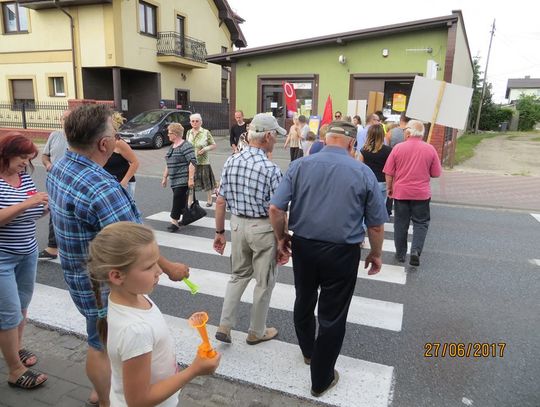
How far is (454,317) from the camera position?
164 inches

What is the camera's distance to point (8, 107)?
21266mm

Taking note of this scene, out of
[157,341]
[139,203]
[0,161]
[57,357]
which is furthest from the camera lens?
[139,203]

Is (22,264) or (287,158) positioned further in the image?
(287,158)

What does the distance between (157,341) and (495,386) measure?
262 cm

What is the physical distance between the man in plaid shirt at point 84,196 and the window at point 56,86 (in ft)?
73.8

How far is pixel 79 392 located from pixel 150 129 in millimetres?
15268

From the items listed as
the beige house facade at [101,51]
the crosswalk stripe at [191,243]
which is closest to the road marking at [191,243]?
the crosswalk stripe at [191,243]

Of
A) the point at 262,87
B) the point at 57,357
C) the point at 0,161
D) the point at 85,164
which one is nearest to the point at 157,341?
the point at 85,164

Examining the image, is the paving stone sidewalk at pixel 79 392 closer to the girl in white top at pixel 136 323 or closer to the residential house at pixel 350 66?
the girl in white top at pixel 136 323

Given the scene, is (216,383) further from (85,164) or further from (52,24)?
(52,24)

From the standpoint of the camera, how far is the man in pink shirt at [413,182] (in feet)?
17.8

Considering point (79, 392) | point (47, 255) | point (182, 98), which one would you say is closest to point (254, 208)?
point (79, 392)

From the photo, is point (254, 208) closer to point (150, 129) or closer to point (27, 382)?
point (27, 382)

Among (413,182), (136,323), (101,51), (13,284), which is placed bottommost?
(13,284)
